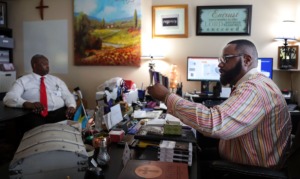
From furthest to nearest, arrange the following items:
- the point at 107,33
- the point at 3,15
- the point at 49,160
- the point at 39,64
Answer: the point at 3,15, the point at 107,33, the point at 39,64, the point at 49,160

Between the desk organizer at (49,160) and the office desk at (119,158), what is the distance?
0.18m

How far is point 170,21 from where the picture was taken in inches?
148

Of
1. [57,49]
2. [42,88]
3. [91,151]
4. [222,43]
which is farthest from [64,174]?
[57,49]

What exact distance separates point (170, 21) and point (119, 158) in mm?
2902

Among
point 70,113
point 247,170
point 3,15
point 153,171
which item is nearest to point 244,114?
point 247,170

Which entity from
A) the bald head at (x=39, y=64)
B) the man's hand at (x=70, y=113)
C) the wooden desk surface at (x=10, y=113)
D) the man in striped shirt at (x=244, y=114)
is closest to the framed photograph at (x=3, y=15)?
the bald head at (x=39, y=64)

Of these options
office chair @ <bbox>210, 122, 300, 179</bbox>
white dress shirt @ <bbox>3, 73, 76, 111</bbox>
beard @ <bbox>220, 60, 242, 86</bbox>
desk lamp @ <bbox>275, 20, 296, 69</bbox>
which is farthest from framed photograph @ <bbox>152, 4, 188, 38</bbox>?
office chair @ <bbox>210, 122, 300, 179</bbox>

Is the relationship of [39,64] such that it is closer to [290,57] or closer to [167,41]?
[167,41]

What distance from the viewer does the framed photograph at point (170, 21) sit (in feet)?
12.2

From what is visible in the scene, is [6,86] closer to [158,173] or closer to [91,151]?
[91,151]

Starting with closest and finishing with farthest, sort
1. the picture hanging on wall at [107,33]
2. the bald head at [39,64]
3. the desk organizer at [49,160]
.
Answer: the desk organizer at [49,160], the bald head at [39,64], the picture hanging on wall at [107,33]

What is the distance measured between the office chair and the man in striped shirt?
0.34 feet

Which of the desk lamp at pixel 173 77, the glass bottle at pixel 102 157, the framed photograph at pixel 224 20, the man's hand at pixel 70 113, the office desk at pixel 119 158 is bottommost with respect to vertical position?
the man's hand at pixel 70 113

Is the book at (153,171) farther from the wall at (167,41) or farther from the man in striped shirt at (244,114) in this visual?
the wall at (167,41)
